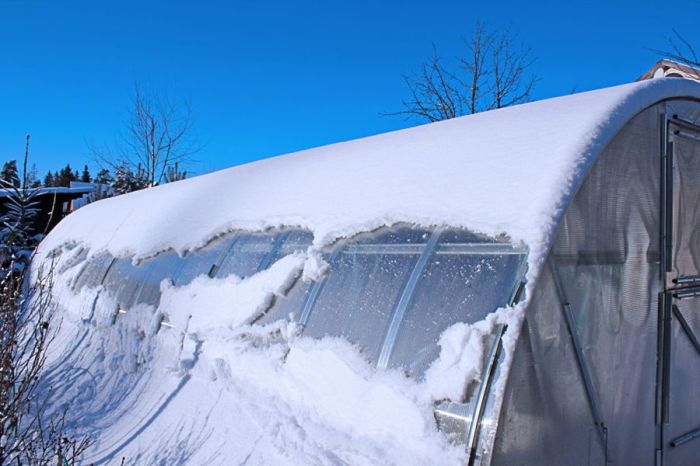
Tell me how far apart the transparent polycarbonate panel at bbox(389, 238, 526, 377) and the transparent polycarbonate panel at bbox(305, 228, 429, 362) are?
0.57 feet

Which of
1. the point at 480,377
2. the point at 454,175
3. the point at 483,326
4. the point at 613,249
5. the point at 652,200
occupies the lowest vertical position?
the point at 480,377

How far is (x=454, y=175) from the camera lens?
10.6 ft

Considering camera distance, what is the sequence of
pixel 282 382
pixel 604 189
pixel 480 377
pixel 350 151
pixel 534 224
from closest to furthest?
pixel 480 377, pixel 534 224, pixel 604 189, pixel 282 382, pixel 350 151

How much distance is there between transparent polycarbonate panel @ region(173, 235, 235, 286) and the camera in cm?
488

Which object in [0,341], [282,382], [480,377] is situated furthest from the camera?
[282,382]

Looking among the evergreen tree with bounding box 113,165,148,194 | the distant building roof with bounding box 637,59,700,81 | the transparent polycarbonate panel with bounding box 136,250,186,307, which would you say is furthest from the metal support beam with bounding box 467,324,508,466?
the evergreen tree with bounding box 113,165,148,194

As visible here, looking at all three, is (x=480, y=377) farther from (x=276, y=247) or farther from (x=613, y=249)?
(x=276, y=247)

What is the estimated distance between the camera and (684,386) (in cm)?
338

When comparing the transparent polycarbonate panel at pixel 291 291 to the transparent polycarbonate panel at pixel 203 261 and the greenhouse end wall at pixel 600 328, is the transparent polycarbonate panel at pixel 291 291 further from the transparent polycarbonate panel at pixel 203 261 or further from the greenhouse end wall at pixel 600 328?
the greenhouse end wall at pixel 600 328

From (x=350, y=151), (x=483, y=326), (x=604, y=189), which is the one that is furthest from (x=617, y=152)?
(x=350, y=151)

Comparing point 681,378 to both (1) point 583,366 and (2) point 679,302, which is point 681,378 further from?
(1) point 583,366

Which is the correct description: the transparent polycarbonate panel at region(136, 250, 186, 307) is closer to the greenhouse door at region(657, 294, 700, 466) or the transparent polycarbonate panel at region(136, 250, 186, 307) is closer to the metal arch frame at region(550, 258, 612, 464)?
the metal arch frame at region(550, 258, 612, 464)

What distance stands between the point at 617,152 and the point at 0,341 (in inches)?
156

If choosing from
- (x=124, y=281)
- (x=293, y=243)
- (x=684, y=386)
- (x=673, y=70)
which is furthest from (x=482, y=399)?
(x=673, y=70)
